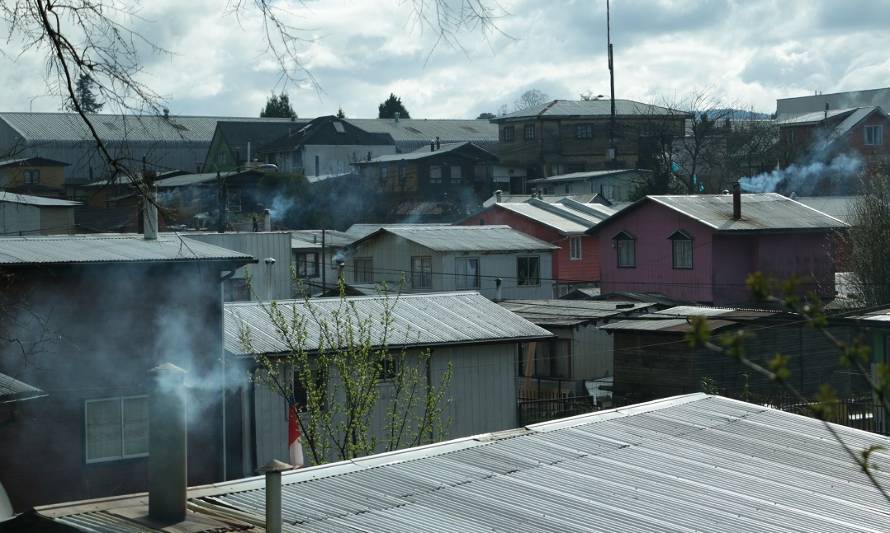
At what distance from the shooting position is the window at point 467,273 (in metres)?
38.5

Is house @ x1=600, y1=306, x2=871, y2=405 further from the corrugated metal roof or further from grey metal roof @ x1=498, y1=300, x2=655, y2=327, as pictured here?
the corrugated metal roof

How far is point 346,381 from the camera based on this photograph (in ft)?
49.3

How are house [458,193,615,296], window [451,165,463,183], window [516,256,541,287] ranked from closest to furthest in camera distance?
window [516,256,541,287]
house [458,193,615,296]
window [451,165,463,183]

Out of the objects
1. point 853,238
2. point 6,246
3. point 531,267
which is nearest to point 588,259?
point 531,267

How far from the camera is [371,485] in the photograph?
8531 millimetres

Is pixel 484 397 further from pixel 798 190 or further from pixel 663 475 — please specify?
pixel 798 190

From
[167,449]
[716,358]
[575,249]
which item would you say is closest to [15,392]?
[167,449]

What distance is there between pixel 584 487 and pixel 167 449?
10.1 ft

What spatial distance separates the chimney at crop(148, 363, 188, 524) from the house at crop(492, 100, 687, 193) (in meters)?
58.8

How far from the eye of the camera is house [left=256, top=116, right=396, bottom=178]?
67688 millimetres

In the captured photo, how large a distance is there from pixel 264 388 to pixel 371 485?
1079 cm

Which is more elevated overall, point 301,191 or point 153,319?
point 301,191

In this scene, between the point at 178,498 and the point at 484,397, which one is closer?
the point at 178,498

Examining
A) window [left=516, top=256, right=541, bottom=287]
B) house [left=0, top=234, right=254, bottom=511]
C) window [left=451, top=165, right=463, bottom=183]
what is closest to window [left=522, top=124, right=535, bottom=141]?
window [left=451, top=165, right=463, bottom=183]
